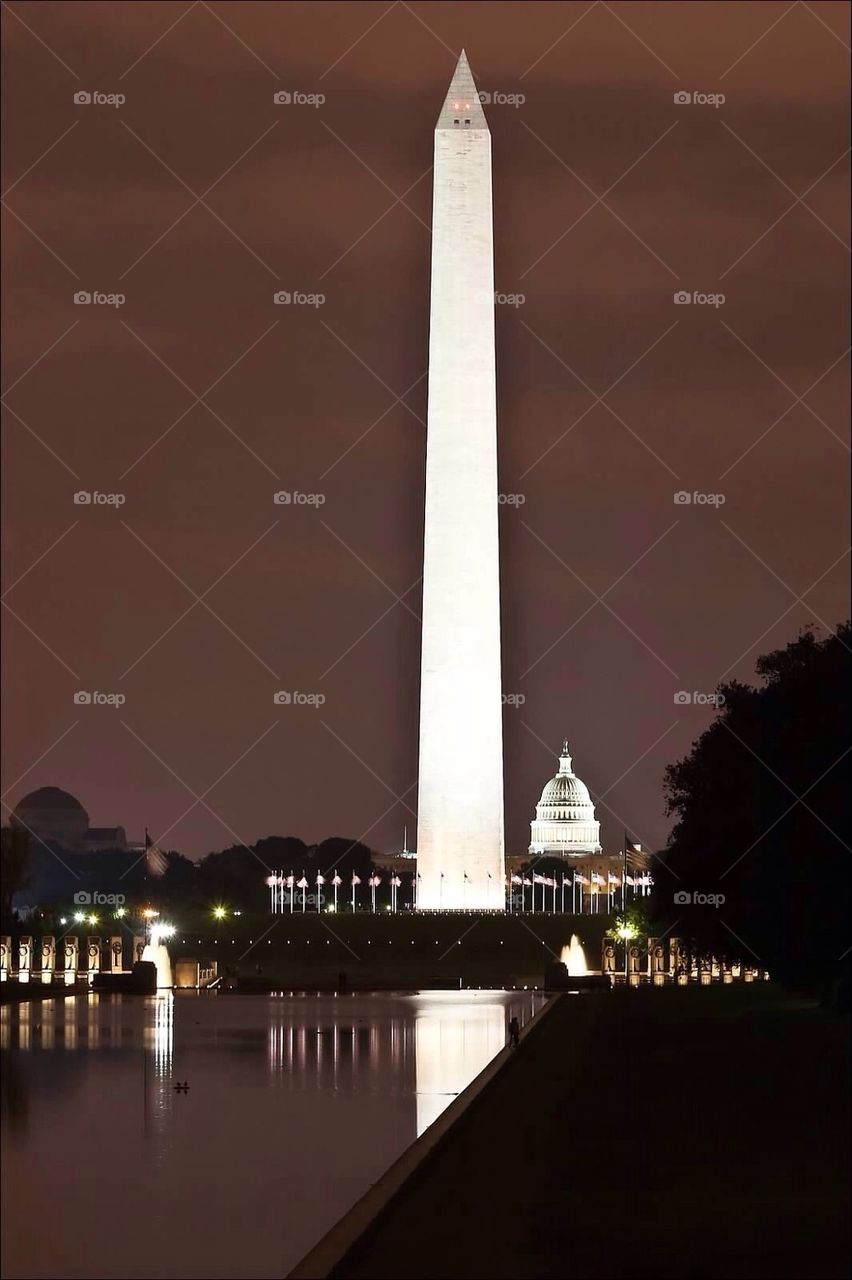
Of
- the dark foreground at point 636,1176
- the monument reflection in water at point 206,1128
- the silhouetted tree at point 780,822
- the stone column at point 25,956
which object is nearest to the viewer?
the dark foreground at point 636,1176

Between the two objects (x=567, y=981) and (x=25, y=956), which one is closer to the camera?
(x=567, y=981)

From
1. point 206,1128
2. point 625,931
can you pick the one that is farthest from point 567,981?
point 206,1128

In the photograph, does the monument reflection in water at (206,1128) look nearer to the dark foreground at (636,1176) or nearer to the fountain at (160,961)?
the dark foreground at (636,1176)

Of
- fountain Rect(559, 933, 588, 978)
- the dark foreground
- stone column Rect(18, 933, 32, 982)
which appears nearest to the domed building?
fountain Rect(559, 933, 588, 978)

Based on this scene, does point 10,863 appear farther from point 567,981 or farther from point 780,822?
point 780,822

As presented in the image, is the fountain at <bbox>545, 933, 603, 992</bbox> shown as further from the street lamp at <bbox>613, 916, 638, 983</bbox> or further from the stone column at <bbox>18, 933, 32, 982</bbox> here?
the street lamp at <bbox>613, 916, 638, 983</bbox>

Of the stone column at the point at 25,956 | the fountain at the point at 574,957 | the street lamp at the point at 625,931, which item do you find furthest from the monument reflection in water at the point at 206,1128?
the street lamp at the point at 625,931
